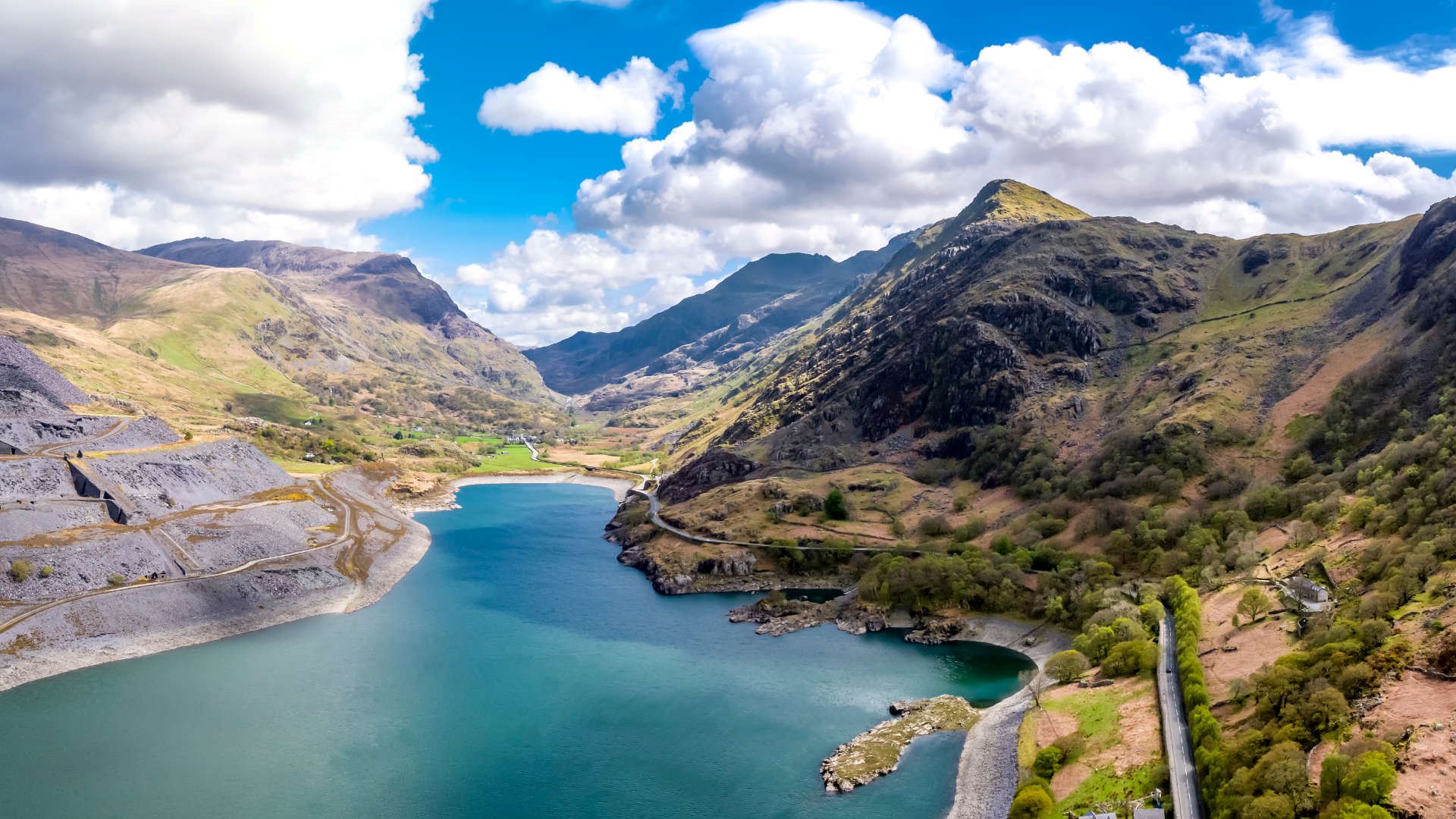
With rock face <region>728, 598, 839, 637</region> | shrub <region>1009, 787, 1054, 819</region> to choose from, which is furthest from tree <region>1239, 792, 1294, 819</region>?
rock face <region>728, 598, 839, 637</region>

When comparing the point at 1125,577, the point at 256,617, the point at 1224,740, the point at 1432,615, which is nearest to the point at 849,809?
the point at 1224,740

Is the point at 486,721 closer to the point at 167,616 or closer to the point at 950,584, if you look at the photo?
the point at 167,616

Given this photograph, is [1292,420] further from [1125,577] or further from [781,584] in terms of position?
[781,584]

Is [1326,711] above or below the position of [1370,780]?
above

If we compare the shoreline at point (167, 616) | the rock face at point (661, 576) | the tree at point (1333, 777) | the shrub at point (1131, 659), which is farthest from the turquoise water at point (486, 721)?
the tree at point (1333, 777)

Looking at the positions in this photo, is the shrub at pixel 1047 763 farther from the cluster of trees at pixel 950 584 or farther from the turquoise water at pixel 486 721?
the cluster of trees at pixel 950 584

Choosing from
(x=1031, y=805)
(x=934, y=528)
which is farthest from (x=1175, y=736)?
(x=934, y=528)
